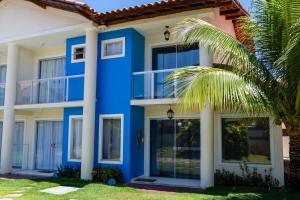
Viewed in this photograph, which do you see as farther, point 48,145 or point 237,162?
point 48,145

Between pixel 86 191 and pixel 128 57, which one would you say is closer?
pixel 86 191

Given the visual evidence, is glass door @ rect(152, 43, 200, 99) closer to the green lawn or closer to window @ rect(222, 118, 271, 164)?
window @ rect(222, 118, 271, 164)

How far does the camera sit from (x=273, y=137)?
40.8 ft

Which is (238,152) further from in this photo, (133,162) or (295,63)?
(295,63)

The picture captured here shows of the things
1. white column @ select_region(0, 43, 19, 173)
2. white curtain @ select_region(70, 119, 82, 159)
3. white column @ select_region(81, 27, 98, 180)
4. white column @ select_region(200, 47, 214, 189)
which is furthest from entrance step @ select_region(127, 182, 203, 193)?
white column @ select_region(0, 43, 19, 173)

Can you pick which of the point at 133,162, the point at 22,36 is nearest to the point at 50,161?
the point at 133,162

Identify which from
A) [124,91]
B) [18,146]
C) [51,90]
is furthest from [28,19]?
[18,146]

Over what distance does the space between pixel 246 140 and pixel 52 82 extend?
9.71 metres

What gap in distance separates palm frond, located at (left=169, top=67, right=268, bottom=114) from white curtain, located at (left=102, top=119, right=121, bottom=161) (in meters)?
5.85

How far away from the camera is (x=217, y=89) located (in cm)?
799

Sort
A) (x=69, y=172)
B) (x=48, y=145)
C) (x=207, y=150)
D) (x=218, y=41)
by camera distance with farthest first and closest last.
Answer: (x=48, y=145) → (x=69, y=172) → (x=207, y=150) → (x=218, y=41)

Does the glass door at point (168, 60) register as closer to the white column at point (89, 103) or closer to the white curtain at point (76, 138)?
the white column at point (89, 103)

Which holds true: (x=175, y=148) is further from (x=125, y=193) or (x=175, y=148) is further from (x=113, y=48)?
(x=113, y=48)

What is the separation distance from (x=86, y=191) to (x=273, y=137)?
748 cm
